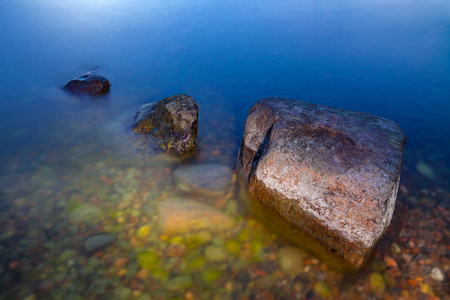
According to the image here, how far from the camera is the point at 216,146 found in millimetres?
4203

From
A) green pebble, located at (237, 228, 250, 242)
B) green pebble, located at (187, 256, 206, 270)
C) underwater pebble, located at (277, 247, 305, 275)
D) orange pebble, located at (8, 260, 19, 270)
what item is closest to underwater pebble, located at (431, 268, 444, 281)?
underwater pebble, located at (277, 247, 305, 275)

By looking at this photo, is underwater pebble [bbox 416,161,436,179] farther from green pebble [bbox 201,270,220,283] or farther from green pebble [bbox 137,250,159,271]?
green pebble [bbox 137,250,159,271]

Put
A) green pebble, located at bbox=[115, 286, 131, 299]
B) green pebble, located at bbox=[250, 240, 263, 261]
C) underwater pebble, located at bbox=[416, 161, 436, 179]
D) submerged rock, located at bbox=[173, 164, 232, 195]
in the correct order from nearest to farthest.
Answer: green pebble, located at bbox=[115, 286, 131, 299]
green pebble, located at bbox=[250, 240, 263, 261]
submerged rock, located at bbox=[173, 164, 232, 195]
underwater pebble, located at bbox=[416, 161, 436, 179]

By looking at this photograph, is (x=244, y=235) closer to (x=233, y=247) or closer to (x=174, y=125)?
(x=233, y=247)

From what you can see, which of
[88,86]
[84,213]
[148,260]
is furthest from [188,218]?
[88,86]

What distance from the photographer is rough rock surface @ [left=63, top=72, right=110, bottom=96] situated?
543 centimetres

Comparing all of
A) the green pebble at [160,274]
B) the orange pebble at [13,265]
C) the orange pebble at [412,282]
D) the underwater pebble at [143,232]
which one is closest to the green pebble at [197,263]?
the green pebble at [160,274]

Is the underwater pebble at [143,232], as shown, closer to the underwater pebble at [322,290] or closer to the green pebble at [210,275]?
the green pebble at [210,275]

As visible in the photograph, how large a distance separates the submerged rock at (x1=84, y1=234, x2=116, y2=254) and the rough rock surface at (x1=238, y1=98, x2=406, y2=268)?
56.6 inches

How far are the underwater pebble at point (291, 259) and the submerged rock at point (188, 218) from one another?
22.7 inches

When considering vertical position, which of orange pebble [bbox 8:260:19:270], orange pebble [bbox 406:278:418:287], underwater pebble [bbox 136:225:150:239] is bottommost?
orange pebble [bbox 406:278:418:287]

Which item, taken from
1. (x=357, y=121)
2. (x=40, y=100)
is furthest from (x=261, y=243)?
(x=40, y=100)

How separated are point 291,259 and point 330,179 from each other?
2.62ft

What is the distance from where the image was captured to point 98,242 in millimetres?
2721
